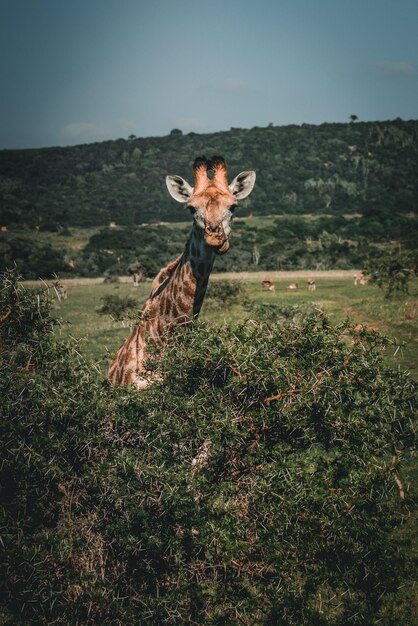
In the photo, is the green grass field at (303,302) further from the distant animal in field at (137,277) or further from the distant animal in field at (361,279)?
the distant animal in field at (137,277)

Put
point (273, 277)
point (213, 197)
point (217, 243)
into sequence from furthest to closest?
point (273, 277), point (213, 197), point (217, 243)

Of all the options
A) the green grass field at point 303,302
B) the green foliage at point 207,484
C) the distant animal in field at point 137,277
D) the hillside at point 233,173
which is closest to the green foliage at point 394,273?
the green grass field at point 303,302

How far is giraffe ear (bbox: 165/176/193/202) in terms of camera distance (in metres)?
5.80

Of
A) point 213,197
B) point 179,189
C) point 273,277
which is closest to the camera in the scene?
point 213,197

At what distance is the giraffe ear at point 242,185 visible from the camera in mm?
5902

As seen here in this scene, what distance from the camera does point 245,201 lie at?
89.2 meters

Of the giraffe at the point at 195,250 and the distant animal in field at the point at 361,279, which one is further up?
the giraffe at the point at 195,250

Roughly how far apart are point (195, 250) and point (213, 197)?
597 mm

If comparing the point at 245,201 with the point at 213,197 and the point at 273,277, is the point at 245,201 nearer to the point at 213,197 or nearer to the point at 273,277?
the point at 273,277

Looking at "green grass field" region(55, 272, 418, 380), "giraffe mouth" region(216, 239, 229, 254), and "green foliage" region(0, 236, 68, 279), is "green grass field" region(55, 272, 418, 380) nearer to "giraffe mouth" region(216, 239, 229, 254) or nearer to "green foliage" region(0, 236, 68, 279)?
"giraffe mouth" region(216, 239, 229, 254)

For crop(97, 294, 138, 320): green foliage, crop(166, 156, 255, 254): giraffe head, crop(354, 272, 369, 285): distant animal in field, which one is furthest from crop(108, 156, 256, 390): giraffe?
crop(354, 272, 369, 285): distant animal in field

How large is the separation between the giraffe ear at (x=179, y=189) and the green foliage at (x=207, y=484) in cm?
221

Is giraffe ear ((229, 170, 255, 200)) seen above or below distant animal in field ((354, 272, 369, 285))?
above

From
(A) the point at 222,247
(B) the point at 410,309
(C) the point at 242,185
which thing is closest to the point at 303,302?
(C) the point at 242,185
